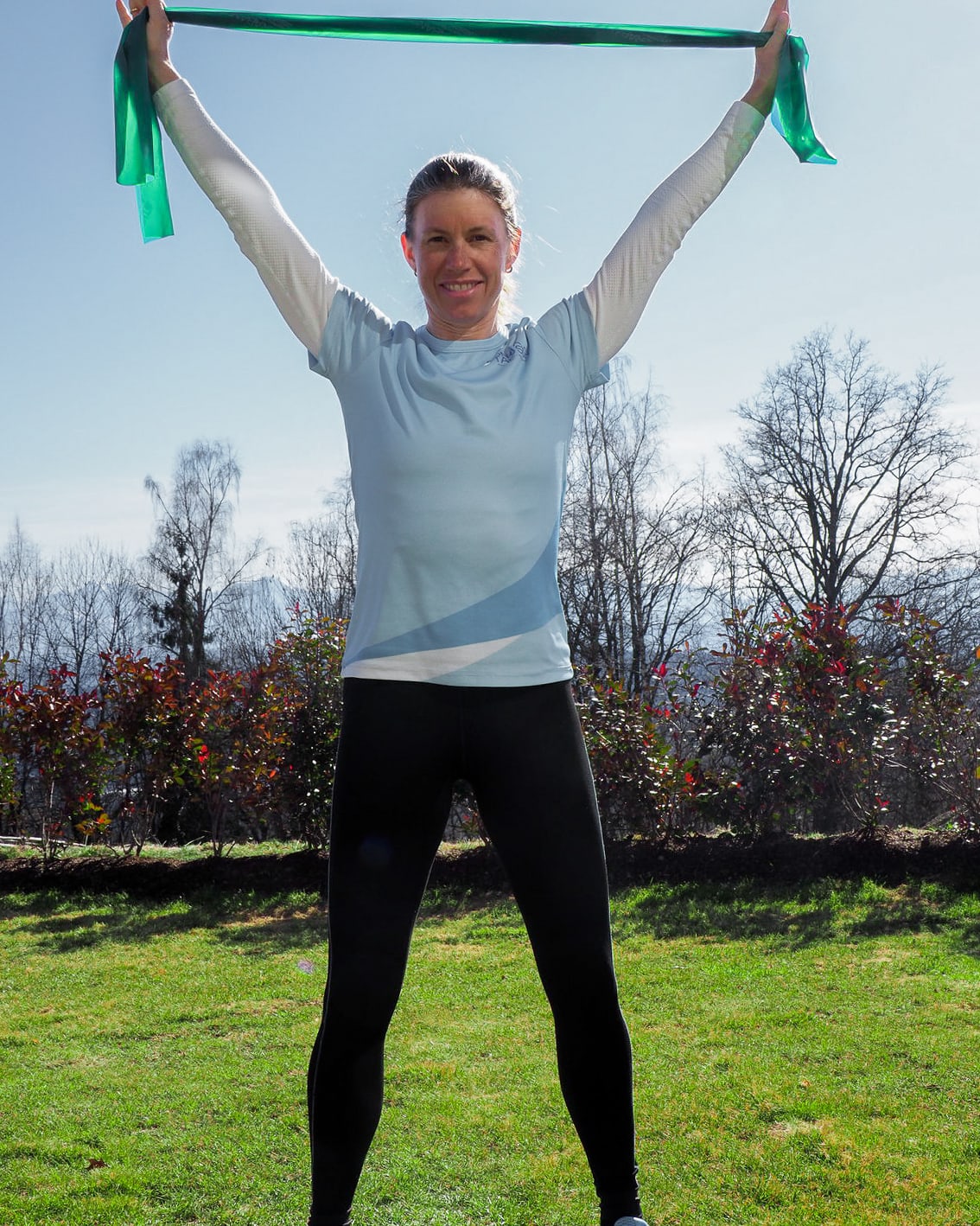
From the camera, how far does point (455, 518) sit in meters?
1.85

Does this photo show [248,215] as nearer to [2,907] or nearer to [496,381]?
[496,381]

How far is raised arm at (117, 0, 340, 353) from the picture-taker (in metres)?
1.97

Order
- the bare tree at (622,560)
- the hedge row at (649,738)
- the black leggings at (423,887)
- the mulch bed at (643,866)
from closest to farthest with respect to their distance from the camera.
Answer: the black leggings at (423,887) < the mulch bed at (643,866) < the hedge row at (649,738) < the bare tree at (622,560)

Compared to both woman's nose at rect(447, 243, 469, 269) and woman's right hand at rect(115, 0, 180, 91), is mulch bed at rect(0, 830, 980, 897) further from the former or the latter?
woman's right hand at rect(115, 0, 180, 91)

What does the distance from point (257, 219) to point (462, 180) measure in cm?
41

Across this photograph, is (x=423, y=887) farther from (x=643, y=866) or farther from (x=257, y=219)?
(x=643, y=866)

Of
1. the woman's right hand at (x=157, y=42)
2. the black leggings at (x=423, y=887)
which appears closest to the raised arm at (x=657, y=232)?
the black leggings at (x=423, y=887)

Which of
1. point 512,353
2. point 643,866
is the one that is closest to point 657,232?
point 512,353

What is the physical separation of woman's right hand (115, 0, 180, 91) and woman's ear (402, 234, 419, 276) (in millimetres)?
551

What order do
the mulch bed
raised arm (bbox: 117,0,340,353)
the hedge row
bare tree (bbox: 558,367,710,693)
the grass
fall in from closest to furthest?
raised arm (bbox: 117,0,340,353)
the grass
the mulch bed
the hedge row
bare tree (bbox: 558,367,710,693)

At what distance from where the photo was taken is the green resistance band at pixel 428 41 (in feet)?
7.17

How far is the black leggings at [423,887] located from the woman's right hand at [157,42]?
1324 mm

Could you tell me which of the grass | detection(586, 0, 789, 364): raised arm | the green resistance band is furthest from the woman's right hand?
the grass

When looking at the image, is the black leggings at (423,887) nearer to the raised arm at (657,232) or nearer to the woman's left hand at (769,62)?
the raised arm at (657,232)
